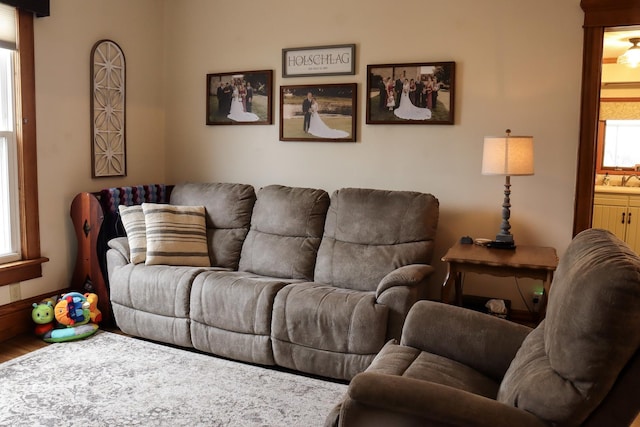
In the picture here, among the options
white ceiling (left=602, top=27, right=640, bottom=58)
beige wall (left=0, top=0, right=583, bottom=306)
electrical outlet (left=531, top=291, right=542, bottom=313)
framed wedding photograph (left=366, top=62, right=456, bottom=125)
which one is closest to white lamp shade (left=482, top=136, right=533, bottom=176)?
beige wall (left=0, top=0, right=583, bottom=306)

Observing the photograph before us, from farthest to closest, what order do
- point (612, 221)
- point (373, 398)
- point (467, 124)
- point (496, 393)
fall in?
point (612, 221) → point (467, 124) → point (496, 393) → point (373, 398)

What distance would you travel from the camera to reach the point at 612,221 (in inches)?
211

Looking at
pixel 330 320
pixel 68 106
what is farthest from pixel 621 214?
pixel 68 106

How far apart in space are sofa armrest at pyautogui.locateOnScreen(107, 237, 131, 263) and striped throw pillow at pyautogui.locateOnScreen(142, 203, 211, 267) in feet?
0.51

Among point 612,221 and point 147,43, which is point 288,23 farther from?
point 612,221

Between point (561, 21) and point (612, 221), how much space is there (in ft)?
8.59

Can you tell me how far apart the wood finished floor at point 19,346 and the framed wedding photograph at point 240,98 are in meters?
2.06

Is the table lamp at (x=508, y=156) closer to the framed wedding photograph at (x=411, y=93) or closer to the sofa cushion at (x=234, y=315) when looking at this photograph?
the framed wedding photograph at (x=411, y=93)

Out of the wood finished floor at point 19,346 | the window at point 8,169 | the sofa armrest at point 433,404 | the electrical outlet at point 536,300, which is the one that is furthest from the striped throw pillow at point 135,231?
the electrical outlet at point 536,300

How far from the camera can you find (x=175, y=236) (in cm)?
375

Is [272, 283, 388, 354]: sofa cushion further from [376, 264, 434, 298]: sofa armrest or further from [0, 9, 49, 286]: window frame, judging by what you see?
[0, 9, 49, 286]: window frame

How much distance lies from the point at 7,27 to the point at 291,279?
2.35m

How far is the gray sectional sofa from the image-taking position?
118 inches

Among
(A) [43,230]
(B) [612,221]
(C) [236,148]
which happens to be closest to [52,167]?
(A) [43,230]
